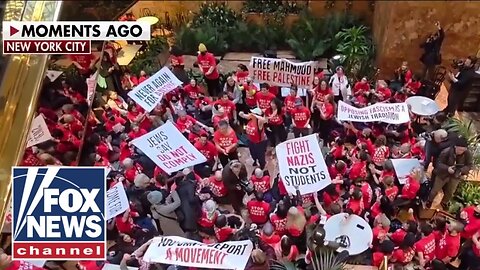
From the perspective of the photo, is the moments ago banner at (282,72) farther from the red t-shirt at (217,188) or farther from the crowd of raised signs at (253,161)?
the red t-shirt at (217,188)

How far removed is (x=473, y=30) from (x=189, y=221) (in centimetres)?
495

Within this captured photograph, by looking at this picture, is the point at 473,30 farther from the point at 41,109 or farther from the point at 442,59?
the point at 41,109

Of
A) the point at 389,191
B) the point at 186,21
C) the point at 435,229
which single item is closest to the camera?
the point at 435,229

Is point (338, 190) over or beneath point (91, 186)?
beneath

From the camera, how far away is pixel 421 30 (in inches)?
462

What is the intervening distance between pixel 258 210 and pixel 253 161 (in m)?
1.68

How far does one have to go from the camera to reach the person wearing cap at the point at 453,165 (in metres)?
9.79

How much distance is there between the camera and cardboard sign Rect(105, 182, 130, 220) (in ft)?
30.8

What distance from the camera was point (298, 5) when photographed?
1420cm

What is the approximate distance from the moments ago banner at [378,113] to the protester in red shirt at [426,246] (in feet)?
6.79

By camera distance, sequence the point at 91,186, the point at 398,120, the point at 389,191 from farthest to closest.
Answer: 1. the point at 398,120
2. the point at 389,191
3. the point at 91,186

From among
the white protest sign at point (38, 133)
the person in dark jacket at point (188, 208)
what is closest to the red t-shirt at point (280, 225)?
the person in dark jacket at point (188, 208)

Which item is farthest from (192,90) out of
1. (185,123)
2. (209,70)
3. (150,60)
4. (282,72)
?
(282,72)

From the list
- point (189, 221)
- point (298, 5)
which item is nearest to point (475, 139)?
point (189, 221)
